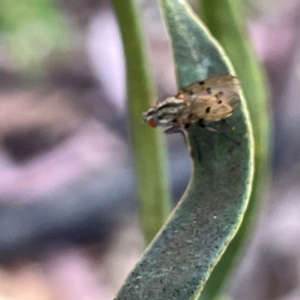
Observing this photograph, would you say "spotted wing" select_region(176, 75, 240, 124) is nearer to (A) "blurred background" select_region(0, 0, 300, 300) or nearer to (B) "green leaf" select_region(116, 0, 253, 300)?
(B) "green leaf" select_region(116, 0, 253, 300)

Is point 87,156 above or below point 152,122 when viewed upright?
below

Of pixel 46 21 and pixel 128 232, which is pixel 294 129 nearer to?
pixel 128 232

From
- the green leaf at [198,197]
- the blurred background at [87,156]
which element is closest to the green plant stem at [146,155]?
the green leaf at [198,197]

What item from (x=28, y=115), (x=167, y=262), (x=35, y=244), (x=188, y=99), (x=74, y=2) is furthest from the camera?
(x=74, y=2)

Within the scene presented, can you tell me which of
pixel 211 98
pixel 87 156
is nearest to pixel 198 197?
pixel 211 98

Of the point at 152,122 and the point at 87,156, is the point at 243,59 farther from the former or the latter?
the point at 87,156

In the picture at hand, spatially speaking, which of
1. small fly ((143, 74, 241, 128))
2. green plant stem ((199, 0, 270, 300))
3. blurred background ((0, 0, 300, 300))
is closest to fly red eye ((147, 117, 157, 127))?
small fly ((143, 74, 241, 128))

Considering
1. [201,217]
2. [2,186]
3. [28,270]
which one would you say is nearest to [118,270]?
[28,270]

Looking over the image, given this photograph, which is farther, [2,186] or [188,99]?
[2,186]
